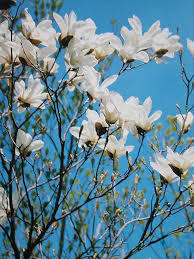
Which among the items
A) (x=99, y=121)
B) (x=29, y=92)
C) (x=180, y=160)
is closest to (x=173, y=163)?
(x=180, y=160)

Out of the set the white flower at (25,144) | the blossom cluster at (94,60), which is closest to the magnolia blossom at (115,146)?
the blossom cluster at (94,60)

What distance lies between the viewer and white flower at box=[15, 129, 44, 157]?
1.24 m

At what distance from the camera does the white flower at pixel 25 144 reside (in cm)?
124

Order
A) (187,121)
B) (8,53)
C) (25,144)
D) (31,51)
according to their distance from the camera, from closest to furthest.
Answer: (31,51) < (8,53) < (25,144) < (187,121)

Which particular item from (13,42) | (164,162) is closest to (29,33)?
(13,42)

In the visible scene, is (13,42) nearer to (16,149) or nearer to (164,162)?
(16,149)

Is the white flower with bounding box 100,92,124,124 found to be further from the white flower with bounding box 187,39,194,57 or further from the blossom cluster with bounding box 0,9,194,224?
the white flower with bounding box 187,39,194,57

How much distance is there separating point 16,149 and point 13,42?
46 cm

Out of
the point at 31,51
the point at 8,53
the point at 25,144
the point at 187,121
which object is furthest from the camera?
the point at 187,121

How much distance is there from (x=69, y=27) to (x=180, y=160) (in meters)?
0.65

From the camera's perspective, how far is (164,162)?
1.17 m

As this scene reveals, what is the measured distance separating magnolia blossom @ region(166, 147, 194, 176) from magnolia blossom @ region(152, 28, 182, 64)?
40cm

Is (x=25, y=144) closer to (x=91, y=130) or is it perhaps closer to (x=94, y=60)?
(x=91, y=130)

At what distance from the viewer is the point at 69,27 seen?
1.07 m
